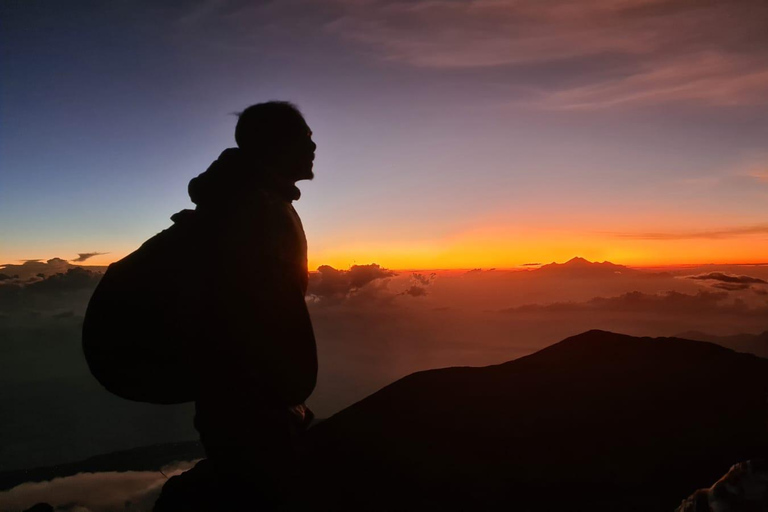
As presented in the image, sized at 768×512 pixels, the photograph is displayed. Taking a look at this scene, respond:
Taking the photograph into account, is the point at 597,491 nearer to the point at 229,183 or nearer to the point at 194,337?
the point at 194,337

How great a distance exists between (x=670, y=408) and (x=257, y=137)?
6034 mm

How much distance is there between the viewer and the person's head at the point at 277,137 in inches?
214

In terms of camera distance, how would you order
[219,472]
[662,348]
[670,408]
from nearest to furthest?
[219,472] < [670,408] < [662,348]

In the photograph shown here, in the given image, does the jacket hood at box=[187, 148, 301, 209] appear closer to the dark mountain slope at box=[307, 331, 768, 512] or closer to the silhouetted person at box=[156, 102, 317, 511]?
the silhouetted person at box=[156, 102, 317, 511]

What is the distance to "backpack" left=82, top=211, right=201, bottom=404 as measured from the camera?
4875mm

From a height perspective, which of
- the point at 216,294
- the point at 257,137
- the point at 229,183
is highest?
the point at 257,137

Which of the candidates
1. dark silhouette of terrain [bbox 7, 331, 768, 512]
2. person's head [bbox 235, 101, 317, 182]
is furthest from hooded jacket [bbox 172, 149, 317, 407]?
dark silhouette of terrain [bbox 7, 331, 768, 512]

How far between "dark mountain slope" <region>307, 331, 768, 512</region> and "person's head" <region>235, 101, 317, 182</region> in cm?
Answer: 360

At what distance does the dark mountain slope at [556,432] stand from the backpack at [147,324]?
6.99ft

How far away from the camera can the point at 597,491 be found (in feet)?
16.6

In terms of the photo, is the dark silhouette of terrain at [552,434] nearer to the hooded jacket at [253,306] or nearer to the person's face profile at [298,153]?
the hooded jacket at [253,306]

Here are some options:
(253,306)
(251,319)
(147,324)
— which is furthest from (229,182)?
Result: (147,324)

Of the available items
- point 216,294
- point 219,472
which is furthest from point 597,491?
point 216,294

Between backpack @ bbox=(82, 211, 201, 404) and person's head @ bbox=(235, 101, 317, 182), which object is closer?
backpack @ bbox=(82, 211, 201, 404)
